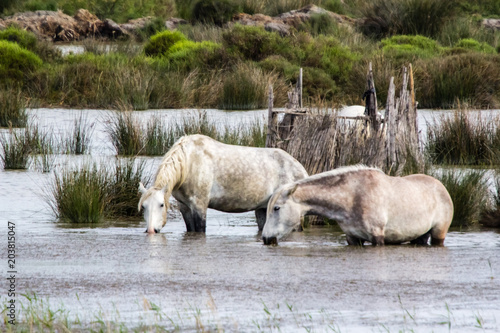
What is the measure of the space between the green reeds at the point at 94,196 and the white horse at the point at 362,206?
3.02 meters

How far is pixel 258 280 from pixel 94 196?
4.50m

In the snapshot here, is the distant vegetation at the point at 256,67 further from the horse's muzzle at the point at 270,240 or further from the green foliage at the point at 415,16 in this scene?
the horse's muzzle at the point at 270,240

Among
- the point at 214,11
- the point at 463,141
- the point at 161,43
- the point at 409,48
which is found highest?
the point at 214,11

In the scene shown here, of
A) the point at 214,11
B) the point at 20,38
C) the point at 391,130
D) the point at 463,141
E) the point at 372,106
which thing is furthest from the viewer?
the point at 214,11

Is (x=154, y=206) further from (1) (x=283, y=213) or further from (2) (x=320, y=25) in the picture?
(2) (x=320, y=25)

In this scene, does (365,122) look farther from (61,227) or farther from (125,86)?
(125,86)

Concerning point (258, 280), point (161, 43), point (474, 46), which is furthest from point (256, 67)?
point (258, 280)

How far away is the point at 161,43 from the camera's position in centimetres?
3184

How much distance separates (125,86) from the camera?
905 inches

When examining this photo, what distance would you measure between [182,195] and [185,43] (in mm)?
21334

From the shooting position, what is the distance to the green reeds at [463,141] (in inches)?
598

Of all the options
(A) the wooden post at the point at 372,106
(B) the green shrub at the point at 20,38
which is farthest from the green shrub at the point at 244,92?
(B) the green shrub at the point at 20,38

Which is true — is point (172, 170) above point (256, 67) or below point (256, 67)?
below

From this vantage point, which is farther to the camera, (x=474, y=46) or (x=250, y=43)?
(x=474, y=46)
